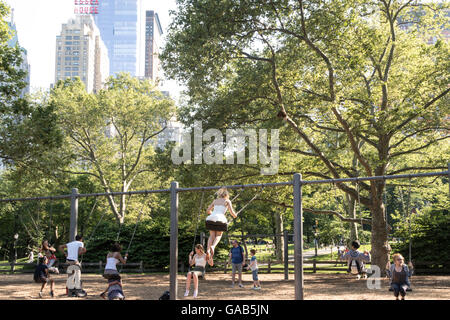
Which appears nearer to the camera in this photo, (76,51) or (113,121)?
(113,121)

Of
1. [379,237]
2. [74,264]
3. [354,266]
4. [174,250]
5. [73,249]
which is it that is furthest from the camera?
[379,237]

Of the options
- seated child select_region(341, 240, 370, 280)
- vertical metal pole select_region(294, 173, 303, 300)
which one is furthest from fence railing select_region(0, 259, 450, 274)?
vertical metal pole select_region(294, 173, 303, 300)

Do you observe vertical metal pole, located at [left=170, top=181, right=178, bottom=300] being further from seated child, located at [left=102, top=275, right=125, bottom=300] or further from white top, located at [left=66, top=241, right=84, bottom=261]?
white top, located at [left=66, top=241, right=84, bottom=261]

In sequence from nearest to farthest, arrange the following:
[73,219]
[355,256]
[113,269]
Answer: [113,269] < [73,219] < [355,256]

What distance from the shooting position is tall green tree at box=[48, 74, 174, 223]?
1257 inches

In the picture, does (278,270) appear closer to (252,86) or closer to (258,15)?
(252,86)

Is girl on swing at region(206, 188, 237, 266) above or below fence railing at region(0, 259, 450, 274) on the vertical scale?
above

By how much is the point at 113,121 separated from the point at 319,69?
65.2ft

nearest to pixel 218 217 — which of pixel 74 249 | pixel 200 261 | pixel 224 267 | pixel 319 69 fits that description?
pixel 200 261

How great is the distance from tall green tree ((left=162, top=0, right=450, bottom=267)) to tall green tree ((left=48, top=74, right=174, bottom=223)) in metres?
14.1

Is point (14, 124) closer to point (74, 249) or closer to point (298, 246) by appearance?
point (74, 249)

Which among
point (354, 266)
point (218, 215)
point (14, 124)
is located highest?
point (14, 124)

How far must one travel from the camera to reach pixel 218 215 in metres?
9.70

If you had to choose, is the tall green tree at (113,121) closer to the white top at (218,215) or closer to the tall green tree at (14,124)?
the tall green tree at (14,124)
